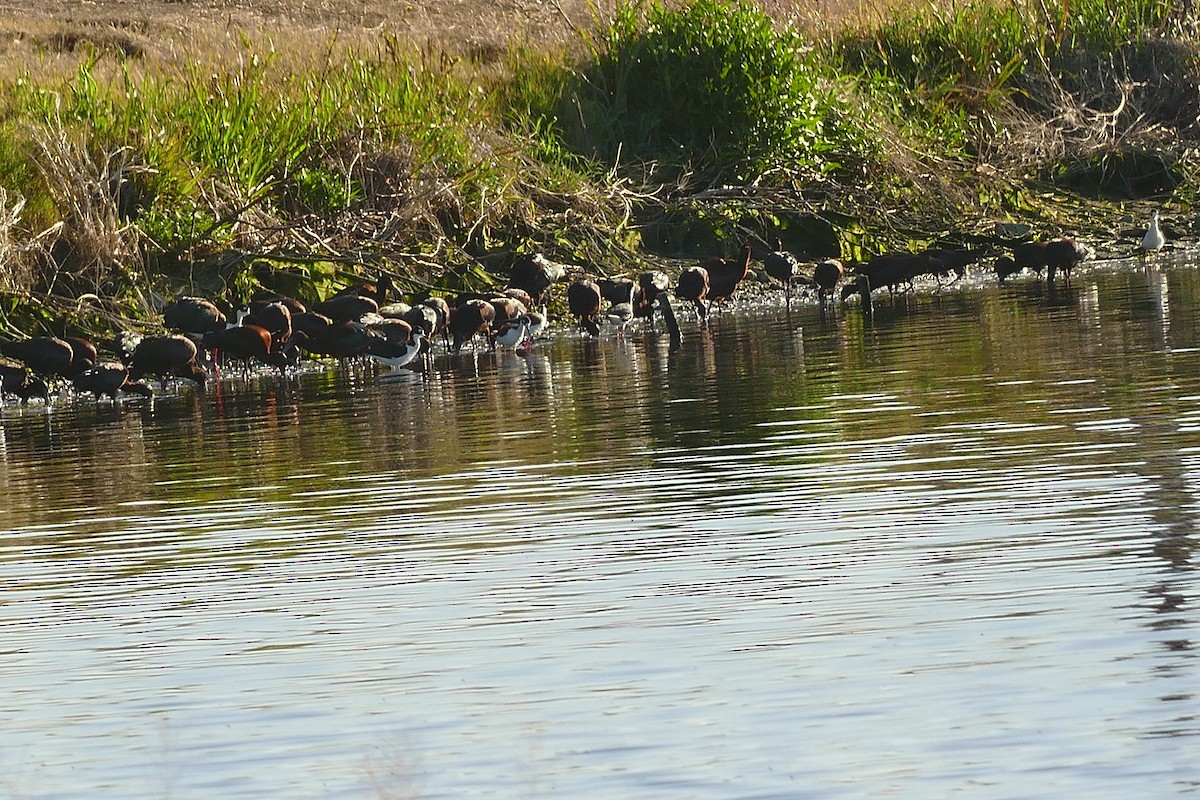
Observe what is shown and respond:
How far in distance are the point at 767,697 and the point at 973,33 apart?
2558cm

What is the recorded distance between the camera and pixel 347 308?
18.9 m

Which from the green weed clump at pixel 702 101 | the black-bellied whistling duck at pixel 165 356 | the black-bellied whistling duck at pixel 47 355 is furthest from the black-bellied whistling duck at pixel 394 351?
the green weed clump at pixel 702 101

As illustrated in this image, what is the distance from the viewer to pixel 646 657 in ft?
20.1

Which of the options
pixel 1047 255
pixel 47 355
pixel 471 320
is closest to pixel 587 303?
pixel 471 320

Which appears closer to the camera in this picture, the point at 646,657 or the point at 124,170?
the point at 646,657

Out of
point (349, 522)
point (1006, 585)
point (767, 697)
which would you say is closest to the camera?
point (767, 697)

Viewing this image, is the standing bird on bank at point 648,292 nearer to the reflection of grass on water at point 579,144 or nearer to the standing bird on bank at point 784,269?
the reflection of grass on water at point 579,144

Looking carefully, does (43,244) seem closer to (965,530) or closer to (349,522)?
(349,522)

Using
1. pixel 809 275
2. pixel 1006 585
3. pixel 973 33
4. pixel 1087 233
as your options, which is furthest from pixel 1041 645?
pixel 973 33

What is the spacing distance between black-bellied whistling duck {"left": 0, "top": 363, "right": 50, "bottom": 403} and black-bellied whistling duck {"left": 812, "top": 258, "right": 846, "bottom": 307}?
28.0 feet

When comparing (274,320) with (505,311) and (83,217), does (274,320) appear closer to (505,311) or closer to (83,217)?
(505,311)

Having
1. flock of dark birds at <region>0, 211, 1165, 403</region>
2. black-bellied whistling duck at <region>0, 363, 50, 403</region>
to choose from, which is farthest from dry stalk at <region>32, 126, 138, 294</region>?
black-bellied whistling duck at <region>0, 363, 50, 403</region>

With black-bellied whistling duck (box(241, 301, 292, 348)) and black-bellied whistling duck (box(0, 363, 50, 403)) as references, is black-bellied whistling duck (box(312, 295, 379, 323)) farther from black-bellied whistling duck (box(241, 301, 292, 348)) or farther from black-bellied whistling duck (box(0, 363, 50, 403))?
black-bellied whistling duck (box(0, 363, 50, 403))

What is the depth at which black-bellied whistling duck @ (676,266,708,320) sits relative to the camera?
21.1 meters
